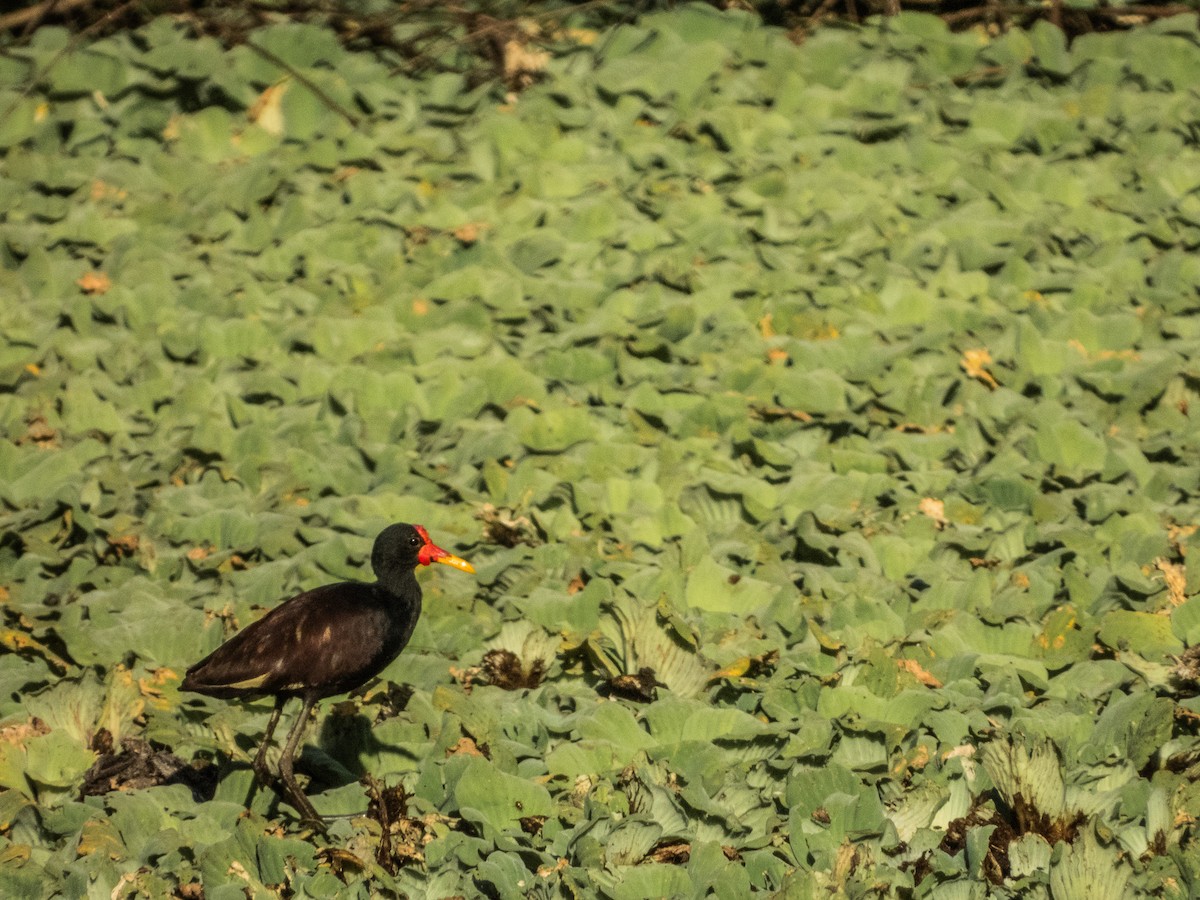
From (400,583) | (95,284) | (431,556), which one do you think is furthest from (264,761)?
(95,284)

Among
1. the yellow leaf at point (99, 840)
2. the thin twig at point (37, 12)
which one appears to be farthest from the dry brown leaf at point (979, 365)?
the thin twig at point (37, 12)

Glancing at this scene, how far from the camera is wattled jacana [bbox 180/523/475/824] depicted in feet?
13.0

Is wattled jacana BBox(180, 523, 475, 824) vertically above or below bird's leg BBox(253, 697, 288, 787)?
above

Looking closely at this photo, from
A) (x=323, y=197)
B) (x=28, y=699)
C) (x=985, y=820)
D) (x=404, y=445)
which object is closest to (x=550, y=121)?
(x=323, y=197)

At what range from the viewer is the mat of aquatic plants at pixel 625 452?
3.73 m

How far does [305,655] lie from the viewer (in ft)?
13.0

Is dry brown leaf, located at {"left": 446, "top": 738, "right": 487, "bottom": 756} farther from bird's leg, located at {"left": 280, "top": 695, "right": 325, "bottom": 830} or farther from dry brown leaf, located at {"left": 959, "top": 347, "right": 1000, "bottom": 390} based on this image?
dry brown leaf, located at {"left": 959, "top": 347, "right": 1000, "bottom": 390}

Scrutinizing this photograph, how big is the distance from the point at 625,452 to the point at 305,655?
6.14ft

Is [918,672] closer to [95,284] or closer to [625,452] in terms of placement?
[625,452]

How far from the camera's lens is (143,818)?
379 cm

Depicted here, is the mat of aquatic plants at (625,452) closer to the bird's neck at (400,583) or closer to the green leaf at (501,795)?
the green leaf at (501,795)

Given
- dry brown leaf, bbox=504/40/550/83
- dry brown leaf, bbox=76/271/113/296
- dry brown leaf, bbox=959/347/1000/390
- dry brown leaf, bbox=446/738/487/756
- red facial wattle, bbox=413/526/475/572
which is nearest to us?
dry brown leaf, bbox=446/738/487/756

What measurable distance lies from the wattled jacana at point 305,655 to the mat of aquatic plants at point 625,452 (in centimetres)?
17

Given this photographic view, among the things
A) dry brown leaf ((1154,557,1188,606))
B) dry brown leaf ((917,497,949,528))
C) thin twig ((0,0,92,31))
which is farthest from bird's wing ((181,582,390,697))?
thin twig ((0,0,92,31))
